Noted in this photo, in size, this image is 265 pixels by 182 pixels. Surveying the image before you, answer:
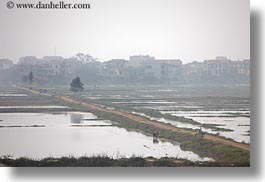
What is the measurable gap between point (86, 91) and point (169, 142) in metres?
0.73

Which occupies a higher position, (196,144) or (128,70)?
(128,70)

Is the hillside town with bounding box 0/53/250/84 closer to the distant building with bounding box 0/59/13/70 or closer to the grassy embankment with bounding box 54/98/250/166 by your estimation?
the distant building with bounding box 0/59/13/70

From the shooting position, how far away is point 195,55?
502 cm

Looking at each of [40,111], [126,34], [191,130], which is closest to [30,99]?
[40,111]

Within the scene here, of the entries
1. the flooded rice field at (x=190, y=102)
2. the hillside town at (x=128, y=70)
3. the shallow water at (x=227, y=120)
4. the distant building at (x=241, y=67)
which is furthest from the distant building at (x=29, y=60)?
the distant building at (x=241, y=67)

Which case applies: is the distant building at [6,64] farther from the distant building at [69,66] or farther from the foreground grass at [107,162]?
the foreground grass at [107,162]

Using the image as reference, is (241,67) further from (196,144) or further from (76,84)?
(76,84)

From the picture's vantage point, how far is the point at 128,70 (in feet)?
16.5

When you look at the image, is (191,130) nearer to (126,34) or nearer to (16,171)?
(126,34)

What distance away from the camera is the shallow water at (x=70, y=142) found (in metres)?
4.91

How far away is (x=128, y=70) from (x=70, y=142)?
695 mm

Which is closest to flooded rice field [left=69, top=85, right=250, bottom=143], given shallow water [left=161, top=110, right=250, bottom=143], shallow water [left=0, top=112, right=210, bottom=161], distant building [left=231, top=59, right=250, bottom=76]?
Result: shallow water [left=161, top=110, right=250, bottom=143]

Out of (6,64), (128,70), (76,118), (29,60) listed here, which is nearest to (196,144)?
(128,70)

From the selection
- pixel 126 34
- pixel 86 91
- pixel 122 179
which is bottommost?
pixel 122 179
